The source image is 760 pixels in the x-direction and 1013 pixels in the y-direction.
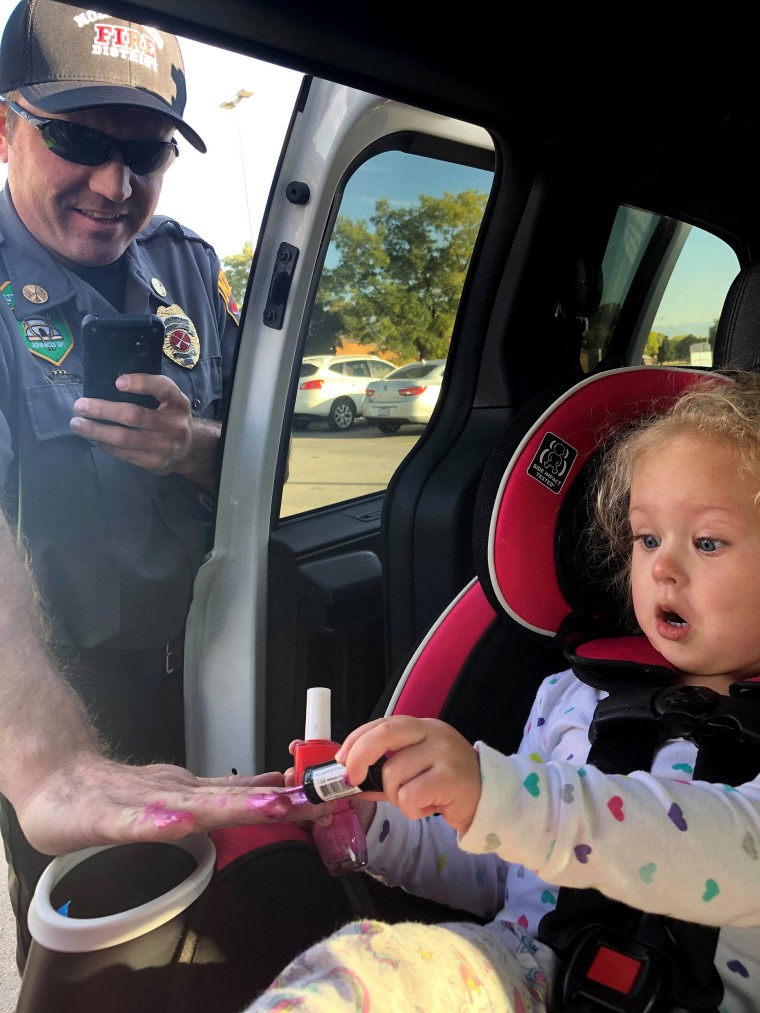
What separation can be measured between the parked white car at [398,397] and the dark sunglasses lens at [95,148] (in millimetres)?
727

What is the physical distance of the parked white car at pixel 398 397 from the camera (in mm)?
1841

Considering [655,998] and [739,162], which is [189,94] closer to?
[739,162]

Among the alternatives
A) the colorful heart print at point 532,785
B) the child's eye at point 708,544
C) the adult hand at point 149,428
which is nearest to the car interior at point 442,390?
the adult hand at point 149,428

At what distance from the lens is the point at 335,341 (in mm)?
1757

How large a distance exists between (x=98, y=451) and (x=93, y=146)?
455 mm

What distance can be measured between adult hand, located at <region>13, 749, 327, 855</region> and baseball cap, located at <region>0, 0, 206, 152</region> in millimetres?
931

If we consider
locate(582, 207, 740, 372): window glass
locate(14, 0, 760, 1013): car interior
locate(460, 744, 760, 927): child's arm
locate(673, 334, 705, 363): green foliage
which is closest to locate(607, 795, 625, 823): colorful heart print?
locate(460, 744, 760, 927): child's arm

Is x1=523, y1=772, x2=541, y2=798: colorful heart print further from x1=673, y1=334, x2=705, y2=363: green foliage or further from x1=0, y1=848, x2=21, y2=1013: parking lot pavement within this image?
x1=673, y1=334, x2=705, y2=363: green foliage

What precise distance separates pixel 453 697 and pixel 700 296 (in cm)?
157

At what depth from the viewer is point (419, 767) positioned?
87cm

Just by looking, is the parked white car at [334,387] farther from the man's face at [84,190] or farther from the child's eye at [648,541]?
the child's eye at [648,541]

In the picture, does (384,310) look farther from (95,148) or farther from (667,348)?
(667,348)

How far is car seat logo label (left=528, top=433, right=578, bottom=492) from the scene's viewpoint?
1.24m

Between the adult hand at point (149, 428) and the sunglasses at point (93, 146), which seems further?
the adult hand at point (149, 428)
